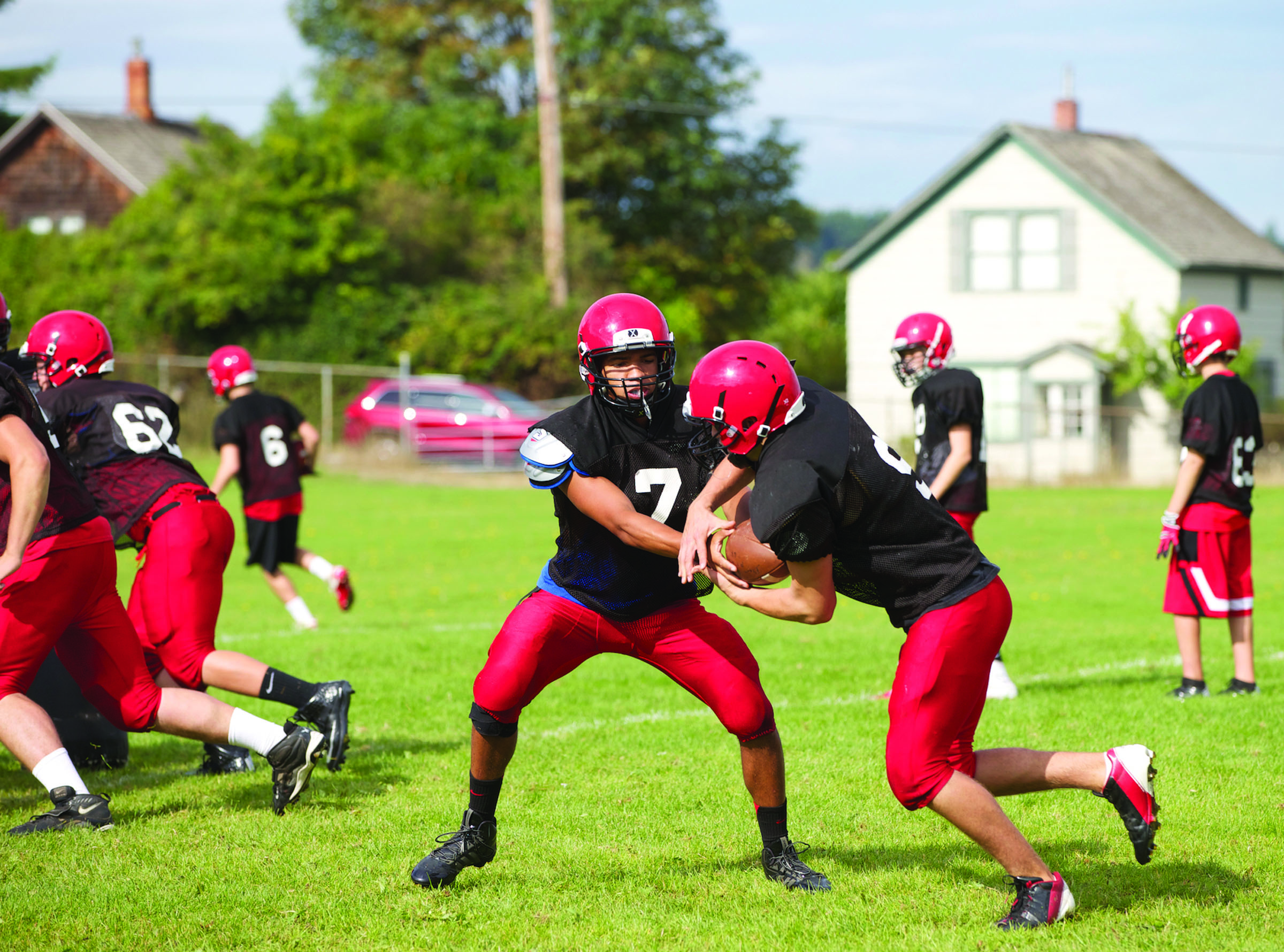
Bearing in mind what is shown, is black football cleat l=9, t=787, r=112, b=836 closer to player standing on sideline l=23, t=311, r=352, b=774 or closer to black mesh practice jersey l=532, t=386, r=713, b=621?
player standing on sideline l=23, t=311, r=352, b=774

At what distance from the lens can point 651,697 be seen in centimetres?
848

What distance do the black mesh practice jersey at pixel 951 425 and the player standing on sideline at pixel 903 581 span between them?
3.31 meters

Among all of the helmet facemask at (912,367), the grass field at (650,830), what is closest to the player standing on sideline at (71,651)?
the grass field at (650,830)

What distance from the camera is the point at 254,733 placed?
5.78 meters

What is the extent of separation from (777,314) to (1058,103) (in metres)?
24.9

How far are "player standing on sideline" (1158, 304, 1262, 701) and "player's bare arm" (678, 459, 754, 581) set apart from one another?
4120 mm

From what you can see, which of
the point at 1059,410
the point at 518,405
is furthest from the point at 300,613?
the point at 1059,410

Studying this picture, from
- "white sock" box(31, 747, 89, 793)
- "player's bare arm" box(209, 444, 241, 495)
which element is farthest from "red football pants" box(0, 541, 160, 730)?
"player's bare arm" box(209, 444, 241, 495)

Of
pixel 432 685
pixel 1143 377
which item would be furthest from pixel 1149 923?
pixel 1143 377

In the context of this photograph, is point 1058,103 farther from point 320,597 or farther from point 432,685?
point 432,685

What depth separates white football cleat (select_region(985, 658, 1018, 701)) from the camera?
319 inches

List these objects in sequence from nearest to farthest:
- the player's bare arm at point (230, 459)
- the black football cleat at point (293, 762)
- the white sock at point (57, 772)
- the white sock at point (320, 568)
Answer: the white sock at point (57, 772)
the black football cleat at point (293, 762)
the player's bare arm at point (230, 459)
the white sock at point (320, 568)

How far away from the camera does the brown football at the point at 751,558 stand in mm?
4379

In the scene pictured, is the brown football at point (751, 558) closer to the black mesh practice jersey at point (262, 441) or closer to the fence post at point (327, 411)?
the black mesh practice jersey at point (262, 441)
